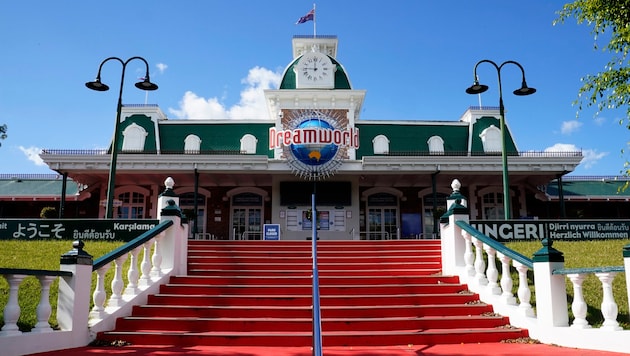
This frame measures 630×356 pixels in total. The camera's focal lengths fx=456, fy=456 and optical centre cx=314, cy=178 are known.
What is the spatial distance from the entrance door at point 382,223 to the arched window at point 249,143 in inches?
254

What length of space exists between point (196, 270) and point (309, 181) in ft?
40.2

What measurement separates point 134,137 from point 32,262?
13740 mm

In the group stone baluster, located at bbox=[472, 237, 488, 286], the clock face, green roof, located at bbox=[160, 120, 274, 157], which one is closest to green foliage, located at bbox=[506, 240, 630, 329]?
stone baluster, located at bbox=[472, 237, 488, 286]

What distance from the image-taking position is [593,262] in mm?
9766

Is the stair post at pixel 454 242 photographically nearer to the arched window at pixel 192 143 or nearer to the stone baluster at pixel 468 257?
the stone baluster at pixel 468 257

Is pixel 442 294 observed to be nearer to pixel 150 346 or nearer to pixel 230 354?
pixel 230 354

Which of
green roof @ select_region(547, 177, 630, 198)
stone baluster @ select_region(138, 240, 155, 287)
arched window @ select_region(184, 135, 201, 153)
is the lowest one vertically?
stone baluster @ select_region(138, 240, 155, 287)

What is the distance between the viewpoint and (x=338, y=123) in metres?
21.7

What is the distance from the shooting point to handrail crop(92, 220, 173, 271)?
6.55 meters

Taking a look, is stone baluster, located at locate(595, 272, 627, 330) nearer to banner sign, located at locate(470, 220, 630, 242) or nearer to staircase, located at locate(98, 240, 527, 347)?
staircase, located at locate(98, 240, 527, 347)

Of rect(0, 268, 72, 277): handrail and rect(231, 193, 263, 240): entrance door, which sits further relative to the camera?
rect(231, 193, 263, 240): entrance door

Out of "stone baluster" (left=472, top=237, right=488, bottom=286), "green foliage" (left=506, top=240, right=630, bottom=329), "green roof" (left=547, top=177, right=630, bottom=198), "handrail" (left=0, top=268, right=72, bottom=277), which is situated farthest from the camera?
"green roof" (left=547, top=177, right=630, bottom=198)

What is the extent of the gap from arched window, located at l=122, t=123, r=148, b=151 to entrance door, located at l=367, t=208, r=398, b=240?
11.7m

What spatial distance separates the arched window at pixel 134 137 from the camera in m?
22.5
